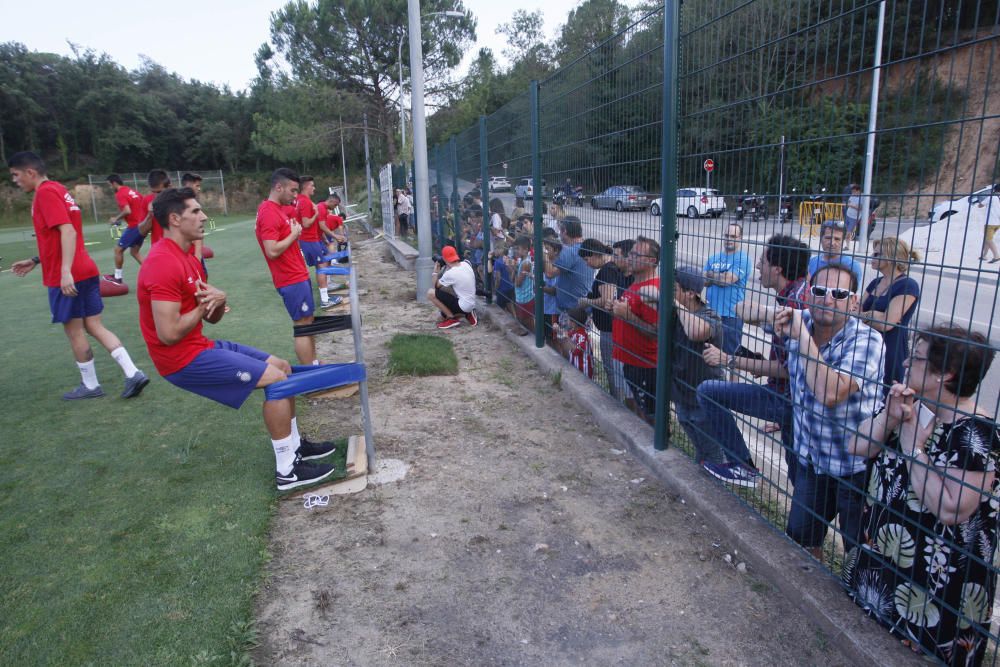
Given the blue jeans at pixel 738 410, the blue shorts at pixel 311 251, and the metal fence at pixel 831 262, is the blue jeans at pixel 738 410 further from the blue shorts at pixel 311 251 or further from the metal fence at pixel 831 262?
the blue shorts at pixel 311 251

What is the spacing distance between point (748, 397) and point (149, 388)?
499 centimetres

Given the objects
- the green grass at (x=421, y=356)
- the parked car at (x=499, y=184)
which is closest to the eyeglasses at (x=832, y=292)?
the green grass at (x=421, y=356)

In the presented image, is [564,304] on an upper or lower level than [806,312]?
lower

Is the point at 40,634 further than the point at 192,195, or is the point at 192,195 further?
the point at 192,195

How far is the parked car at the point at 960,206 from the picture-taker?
5.44ft

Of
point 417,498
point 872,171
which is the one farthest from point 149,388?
point 872,171

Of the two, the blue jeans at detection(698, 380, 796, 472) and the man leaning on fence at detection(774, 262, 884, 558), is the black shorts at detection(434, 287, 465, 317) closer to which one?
the blue jeans at detection(698, 380, 796, 472)

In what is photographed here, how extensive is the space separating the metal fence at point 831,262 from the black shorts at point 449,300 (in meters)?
3.75

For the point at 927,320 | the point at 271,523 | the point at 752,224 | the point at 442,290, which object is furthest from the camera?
the point at 442,290

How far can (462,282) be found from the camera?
757 cm

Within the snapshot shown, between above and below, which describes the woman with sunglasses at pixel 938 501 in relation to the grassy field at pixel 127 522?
above

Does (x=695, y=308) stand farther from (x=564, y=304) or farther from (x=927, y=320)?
(x=564, y=304)

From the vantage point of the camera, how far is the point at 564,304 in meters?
5.41

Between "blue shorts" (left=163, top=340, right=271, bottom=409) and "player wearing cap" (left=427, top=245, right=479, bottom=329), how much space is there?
Result: 4.22 metres
